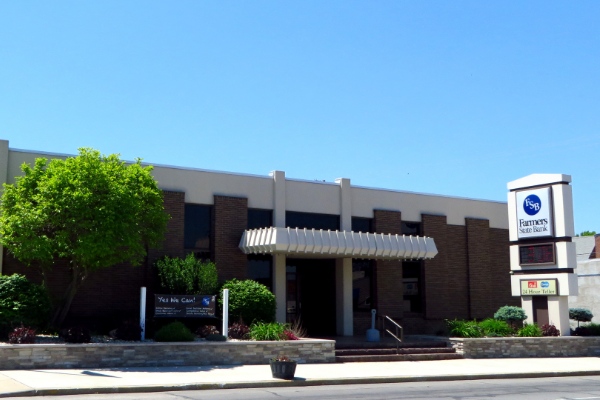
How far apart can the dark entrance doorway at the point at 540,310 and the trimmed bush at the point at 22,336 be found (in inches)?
770

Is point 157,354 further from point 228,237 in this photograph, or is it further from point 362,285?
point 362,285

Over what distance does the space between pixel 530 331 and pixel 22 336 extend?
1856 centimetres

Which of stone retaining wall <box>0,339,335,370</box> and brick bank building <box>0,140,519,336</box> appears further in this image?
brick bank building <box>0,140,519,336</box>

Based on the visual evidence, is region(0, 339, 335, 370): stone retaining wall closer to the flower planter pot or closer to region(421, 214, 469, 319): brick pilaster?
the flower planter pot

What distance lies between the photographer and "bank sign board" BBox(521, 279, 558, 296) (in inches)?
1117

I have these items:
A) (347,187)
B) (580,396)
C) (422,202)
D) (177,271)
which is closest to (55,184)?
(177,271)

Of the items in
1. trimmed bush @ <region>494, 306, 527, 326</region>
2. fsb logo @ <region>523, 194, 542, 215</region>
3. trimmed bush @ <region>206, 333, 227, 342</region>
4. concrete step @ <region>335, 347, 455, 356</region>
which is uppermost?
fsb logo @ <region>523, 194, 542, 215</region>

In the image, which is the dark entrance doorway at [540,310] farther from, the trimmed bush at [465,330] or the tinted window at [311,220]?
the tinted window at [311,220]

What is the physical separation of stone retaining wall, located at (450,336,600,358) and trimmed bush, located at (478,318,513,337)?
67cm

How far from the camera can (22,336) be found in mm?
19719

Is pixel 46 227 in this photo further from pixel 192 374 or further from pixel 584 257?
pixel 584 257

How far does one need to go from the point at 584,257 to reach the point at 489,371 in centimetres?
3137

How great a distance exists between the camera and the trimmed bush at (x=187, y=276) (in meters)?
25.0

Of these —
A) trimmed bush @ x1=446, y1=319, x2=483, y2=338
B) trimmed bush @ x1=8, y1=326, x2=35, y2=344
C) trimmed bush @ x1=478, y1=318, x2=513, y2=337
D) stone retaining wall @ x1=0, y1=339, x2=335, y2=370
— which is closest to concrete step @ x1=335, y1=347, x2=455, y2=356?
trimmed bush @ x1=446, y1=319, x2=483, y2=338
